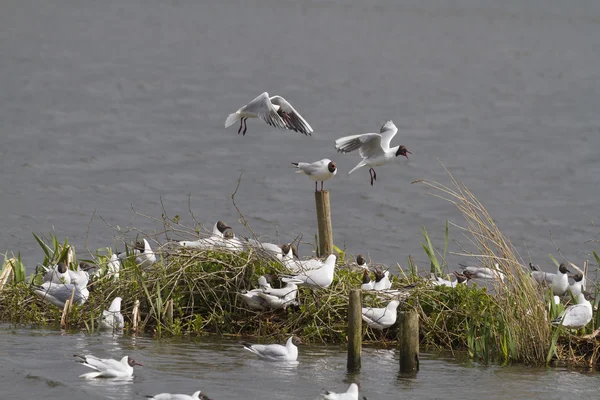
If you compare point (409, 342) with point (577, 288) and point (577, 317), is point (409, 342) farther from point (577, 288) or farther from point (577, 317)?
point (577, 288)

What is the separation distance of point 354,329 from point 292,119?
14.1ft

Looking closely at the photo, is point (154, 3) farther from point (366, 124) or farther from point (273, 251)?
point (273, 251)

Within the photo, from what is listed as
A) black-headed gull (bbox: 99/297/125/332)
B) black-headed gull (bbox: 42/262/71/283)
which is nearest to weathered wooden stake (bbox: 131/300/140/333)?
black-headed gull (bbox: 99/297/125/332)

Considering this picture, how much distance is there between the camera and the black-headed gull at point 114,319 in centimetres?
1062

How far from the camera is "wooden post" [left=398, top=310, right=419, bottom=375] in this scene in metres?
8.65

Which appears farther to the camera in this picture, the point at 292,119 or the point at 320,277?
the point at 292,119

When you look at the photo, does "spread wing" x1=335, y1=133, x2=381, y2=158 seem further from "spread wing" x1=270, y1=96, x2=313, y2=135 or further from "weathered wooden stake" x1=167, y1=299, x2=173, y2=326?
"weathered wooden stake" x1=167, y1=299, x2=173, y2=326

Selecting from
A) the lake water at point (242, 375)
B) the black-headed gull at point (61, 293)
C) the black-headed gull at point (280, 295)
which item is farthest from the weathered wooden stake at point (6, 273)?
the black-headed gull at point (280, 295)

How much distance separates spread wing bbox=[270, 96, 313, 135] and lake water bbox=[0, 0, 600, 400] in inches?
82.2

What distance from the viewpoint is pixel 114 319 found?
10633 mm

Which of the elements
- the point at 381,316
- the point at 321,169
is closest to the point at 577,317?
the point at 381,316

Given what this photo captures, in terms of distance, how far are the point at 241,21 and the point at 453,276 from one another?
43.1 metres

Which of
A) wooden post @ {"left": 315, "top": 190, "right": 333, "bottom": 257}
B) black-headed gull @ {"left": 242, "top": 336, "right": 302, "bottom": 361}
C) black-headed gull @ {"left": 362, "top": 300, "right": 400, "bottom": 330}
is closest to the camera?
black-headed gull @ {"left": 242, "top": 336, "right": 302, "bottom": 361}

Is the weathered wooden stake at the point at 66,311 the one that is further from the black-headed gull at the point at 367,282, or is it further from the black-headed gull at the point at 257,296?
the black-headed gull at the point at 367,282
